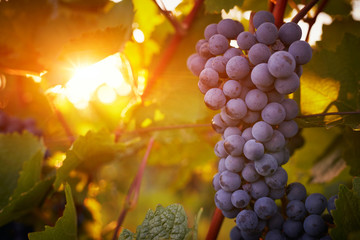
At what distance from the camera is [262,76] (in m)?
0.47

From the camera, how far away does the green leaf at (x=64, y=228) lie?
1.85 feet

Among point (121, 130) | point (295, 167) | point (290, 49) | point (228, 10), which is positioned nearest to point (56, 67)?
point (121, 130)

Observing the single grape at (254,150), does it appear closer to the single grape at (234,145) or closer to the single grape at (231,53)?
the single grape at (234,145)

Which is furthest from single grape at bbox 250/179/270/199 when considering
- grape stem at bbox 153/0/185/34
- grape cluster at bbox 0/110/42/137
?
grape cluster at bbox 0/110/42/137

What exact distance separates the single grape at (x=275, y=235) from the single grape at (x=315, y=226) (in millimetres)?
46

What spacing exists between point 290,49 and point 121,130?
0.63m

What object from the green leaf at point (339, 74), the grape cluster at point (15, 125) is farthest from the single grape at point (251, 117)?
the grape cluster at point (15, 125)

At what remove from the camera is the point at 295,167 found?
3.55ft

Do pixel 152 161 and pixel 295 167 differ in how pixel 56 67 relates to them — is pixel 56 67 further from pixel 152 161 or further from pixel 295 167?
pixel 295 167

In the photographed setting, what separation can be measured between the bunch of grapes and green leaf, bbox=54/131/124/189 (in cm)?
36

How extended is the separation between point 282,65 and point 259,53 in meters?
0.05

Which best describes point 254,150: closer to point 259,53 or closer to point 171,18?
point 259,53

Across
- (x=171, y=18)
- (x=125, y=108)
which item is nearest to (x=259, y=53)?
(x=171, y=18)

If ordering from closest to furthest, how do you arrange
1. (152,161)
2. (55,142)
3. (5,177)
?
(5,177)
(55,142)
(152,161)
